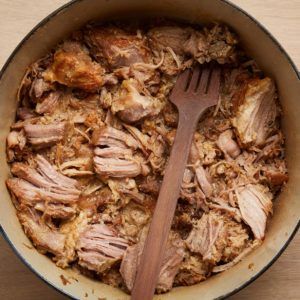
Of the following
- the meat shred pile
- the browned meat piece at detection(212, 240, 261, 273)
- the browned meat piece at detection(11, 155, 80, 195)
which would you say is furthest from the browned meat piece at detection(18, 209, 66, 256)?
the browned meat piece at detection(212, 240, 261, 273)

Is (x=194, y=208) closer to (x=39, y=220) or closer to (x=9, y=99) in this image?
(x=39, y=220)

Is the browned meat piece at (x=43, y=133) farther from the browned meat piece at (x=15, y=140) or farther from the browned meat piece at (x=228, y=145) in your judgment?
the browned meat piece at (x=228, y=145)

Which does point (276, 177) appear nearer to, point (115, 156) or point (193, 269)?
point (193, 269)

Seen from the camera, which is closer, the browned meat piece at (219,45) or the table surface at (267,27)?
the browned meat piece at (219,45)

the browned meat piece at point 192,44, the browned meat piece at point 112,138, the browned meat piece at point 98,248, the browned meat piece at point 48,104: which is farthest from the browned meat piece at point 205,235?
the browned meat piece at point 48,104

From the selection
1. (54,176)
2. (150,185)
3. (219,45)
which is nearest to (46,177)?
(54,176)

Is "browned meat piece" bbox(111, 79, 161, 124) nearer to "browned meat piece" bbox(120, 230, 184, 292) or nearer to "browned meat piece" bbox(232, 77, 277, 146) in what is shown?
"browned meat piece" bbox(232, 77, 277, 146)
